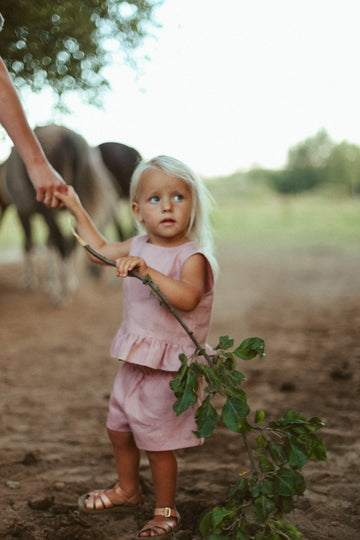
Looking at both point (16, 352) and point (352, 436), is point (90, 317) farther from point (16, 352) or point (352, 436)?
point (352, 436)

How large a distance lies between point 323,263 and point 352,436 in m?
8.66

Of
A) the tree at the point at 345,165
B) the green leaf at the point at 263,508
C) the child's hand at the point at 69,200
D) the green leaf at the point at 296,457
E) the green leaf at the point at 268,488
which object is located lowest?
the green leaf at the point at 263,508

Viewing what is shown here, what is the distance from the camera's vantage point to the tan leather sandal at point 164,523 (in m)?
1.94

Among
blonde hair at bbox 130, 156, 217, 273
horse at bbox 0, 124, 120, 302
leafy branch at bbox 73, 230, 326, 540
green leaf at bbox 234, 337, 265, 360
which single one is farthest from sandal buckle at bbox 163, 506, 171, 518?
horse at bbox 0, 124, 120, 302

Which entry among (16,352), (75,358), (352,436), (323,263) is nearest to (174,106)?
(352,436)

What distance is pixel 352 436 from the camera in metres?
2.88

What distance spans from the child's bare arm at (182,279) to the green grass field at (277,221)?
Answer: 1089 cm

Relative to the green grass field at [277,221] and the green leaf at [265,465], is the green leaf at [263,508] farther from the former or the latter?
the green grass field at [277,221]

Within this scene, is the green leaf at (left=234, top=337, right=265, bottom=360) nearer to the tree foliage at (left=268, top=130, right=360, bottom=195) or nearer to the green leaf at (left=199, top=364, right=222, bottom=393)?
the green leaf at (left=199, top=364, right=222, bottom=393)

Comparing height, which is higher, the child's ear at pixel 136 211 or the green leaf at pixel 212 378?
the child's ear at pixel 136 211

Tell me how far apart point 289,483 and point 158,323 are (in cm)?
67

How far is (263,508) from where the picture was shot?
154 centimetres

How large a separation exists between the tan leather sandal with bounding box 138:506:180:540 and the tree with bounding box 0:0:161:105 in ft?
5.64

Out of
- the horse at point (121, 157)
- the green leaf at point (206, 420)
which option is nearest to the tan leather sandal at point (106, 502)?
the green leaf at point (206, 420)
